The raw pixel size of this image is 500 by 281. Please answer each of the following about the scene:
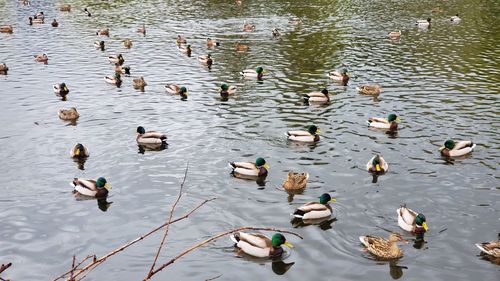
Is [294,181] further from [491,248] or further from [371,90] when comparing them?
[371,90]

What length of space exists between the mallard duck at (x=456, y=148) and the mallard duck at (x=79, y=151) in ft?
52.8

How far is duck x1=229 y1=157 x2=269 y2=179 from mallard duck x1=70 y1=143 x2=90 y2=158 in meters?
7.17

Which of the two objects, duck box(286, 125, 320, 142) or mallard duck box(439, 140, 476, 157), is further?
duck box(286, 125, 320, 142)

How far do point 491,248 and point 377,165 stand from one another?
263 inches

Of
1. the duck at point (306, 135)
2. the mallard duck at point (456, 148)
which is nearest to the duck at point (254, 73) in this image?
the duck at point (306, 135)

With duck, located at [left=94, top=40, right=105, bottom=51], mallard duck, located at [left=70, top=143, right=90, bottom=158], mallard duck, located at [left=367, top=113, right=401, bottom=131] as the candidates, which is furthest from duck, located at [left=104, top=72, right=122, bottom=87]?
mallard duck, located at [left=367, top=113, right=401, bottom=131]

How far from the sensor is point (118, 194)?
2177 cm

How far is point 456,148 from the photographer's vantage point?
24391 mm

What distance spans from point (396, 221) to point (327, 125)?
34.4 ft

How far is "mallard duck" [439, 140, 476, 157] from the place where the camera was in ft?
79.9

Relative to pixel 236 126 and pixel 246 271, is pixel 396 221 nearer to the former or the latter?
pixel 246 271

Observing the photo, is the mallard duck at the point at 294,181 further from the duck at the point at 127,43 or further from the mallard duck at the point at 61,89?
the duck at the point at 127,43

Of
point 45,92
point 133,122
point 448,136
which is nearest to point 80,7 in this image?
point 45,92

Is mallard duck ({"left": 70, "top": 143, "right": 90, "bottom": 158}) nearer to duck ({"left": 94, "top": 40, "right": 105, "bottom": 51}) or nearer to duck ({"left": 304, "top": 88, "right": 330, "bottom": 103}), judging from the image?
duck ({"left": 304, "top": 88, "right": 330, "bottom": 103})
